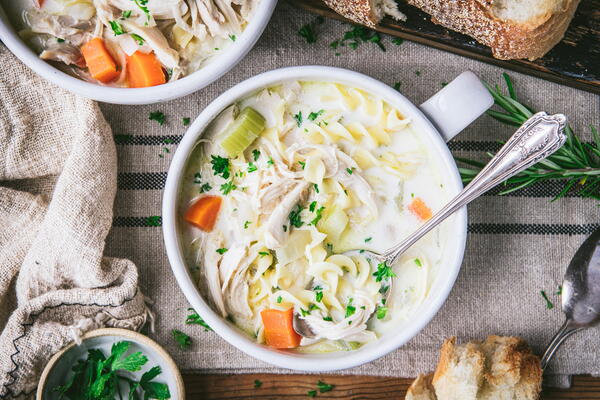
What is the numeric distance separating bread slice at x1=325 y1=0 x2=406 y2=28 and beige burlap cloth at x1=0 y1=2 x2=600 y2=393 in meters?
0.27

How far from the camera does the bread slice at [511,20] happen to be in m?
2.54

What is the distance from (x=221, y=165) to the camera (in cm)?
276

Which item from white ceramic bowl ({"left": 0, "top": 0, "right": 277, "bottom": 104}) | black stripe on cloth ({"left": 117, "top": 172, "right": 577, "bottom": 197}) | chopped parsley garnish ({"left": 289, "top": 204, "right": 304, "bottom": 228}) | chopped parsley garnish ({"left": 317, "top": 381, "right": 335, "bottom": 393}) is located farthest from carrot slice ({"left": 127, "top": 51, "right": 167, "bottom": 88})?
chopped parsley garnish ({"left": 317, "top": 381, "right": 335, "bottom": 393})

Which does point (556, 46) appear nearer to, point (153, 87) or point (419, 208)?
point (419, 208)

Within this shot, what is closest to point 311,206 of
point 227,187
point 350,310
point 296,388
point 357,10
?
point 227,187

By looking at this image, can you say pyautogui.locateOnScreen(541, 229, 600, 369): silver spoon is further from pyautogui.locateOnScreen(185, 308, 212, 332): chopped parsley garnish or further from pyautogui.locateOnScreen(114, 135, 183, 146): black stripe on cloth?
pyautogui.locateOnScreen(114, 135, 183, 146): black stripe on cloth

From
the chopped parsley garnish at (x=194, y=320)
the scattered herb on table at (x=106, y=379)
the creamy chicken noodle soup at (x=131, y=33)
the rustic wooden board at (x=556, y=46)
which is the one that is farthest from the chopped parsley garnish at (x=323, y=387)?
the rustic wooden board at (x=556, y=46)

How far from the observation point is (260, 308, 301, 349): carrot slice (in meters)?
2.75

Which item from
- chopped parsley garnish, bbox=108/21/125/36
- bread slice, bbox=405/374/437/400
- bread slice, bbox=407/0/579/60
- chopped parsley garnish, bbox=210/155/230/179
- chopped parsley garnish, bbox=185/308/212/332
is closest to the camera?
bread slice, bbox=407/0/579/60

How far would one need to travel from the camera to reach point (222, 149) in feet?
9.11

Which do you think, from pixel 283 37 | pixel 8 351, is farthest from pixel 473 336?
pixel 8 351

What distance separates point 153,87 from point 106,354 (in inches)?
52.2

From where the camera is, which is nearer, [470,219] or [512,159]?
[512,159]

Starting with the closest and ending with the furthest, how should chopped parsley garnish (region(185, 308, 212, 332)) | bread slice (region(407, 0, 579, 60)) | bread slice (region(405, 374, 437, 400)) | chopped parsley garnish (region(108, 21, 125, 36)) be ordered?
bread slice (region(407, 0, 579, 60)) < chopped parsley garnish (region(108, 21, 125, 36)) < bread slice (region(405, 374, 437, 400)) < chopped parsley garnish (region(185, 308, 212, 332))
